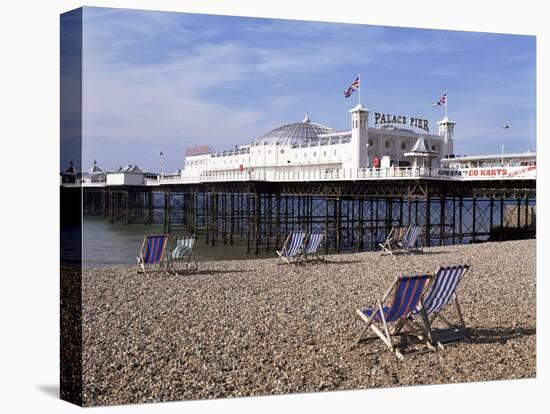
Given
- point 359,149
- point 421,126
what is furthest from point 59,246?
point 421,126

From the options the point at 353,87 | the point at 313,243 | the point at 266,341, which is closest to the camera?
the point at 266,341

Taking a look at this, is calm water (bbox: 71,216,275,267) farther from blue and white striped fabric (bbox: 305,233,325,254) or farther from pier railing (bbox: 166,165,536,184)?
blue and white striped fabric (bbox: 305,233,325,254)

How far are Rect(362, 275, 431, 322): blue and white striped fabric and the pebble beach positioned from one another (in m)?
0.37

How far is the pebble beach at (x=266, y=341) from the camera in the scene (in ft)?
19.2

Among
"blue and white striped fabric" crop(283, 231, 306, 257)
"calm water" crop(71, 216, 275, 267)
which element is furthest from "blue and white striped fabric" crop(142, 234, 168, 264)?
"calm water" crop(71, 216, 275, 267)

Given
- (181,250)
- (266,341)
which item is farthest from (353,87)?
(266,341)

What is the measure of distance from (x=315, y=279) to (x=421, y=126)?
20.9 meters

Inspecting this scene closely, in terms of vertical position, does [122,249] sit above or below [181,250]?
below

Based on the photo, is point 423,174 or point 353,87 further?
point 353,87

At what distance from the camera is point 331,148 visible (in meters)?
30.4

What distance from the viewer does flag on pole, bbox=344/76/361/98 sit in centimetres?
2358

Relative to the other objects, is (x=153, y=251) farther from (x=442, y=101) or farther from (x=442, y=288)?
(x=442, y=101)

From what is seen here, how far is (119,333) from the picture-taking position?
6805mm

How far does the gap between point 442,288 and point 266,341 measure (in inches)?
72.5
